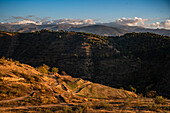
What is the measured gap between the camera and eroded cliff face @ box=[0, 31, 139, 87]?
190 feet

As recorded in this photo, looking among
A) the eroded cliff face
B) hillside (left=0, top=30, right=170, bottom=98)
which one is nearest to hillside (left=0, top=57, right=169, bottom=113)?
hillside (left=0, top=30, right=170, bottom=98)

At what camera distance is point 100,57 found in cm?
7062

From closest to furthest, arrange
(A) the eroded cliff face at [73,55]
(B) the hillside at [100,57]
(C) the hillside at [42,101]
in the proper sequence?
1. (C) the hillside at [42,101]
2. (B) the hillside at [100,57]
3. (A) the eroded cliff face at [73,55]

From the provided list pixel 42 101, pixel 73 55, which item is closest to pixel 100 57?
pixel 73 55

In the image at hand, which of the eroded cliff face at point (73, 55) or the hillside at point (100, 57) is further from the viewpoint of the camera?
the eroded cliff face at point (73, 55)

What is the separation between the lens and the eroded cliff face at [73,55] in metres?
57.8

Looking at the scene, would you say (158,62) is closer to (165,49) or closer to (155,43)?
(165,49)

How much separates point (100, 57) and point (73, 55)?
1789 cm

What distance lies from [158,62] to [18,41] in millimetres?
106017

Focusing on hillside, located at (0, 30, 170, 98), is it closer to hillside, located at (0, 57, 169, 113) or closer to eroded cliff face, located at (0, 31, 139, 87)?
eroded cliff face, located at (0, 31, 139, 87)

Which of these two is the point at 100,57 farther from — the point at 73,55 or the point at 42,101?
the point at 42,101

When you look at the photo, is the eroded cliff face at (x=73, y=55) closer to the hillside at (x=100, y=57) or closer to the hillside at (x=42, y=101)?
the hillside at (x=100, y=57)

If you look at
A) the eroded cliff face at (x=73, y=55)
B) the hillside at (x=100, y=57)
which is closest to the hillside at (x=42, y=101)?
the hillside at (x=100, y=57)

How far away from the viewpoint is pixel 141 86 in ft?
157
